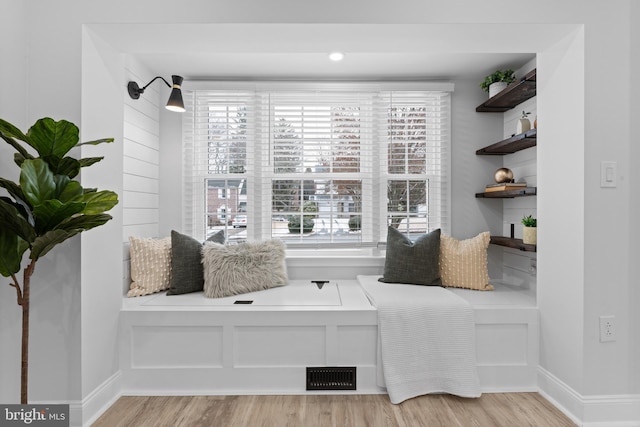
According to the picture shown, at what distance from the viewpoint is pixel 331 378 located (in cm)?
224

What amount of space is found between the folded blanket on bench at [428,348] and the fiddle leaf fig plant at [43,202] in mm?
1684

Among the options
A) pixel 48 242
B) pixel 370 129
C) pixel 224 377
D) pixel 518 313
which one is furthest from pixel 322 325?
pixel 370 129

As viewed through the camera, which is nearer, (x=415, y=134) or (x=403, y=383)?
(x=403, y=383)

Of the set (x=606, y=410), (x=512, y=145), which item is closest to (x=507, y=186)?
(x=512, y=145)

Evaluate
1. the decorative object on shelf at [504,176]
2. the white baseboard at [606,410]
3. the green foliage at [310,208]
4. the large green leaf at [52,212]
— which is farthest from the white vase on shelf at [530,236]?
the large green leaf at [52,212]

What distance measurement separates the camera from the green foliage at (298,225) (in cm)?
318

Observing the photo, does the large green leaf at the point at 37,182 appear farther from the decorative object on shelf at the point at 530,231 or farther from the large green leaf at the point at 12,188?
the decorative object on shelf at the point at 530,231

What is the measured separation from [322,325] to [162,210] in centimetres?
183

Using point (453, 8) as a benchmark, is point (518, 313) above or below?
below

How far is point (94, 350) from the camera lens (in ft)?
6.61

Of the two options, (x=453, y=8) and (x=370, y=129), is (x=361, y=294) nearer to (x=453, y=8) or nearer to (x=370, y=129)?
(x=370, y=129)

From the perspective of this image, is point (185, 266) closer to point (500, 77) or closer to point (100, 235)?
point (100, 235)

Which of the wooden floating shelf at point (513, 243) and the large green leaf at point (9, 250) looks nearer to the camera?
the large green leaf at point (9, 250)

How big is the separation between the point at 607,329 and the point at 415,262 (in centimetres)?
119
